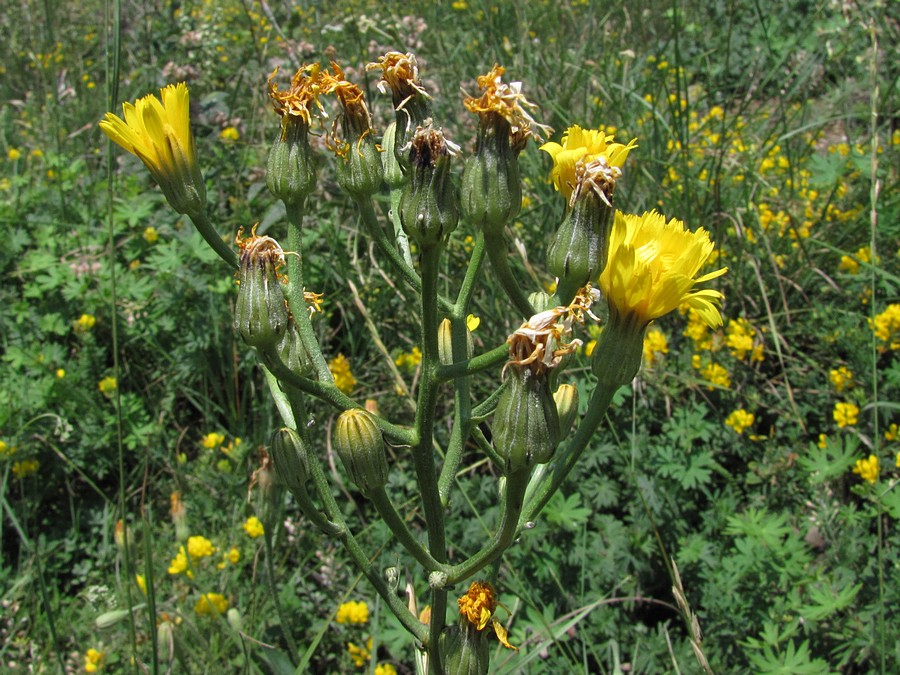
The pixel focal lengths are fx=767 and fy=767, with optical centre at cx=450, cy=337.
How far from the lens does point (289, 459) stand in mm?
1524

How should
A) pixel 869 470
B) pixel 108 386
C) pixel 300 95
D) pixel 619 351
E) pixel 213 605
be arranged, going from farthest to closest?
pixel 108 386, pixel 869 470, pixel 213 605, pixel 300 95, pixel 619 351

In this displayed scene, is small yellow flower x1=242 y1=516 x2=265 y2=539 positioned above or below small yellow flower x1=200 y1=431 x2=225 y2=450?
below

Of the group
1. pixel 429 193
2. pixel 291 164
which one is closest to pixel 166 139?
pixel 291 164

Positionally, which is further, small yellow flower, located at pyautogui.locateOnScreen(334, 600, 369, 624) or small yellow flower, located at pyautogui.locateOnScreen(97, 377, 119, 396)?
small yellow flower, located at pyautogui.locateOnScreen(97, 377, 119, 396)

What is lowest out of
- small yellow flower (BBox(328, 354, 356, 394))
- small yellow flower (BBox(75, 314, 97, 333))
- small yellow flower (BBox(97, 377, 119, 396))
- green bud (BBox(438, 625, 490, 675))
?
small yellow flower (BBox(97, 377, 119, 396))

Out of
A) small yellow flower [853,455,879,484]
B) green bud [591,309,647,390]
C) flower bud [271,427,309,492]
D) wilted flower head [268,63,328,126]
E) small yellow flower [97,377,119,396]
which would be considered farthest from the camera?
small yellow flower [97,377,119,396]

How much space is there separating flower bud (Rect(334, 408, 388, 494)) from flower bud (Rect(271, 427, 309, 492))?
140 mm

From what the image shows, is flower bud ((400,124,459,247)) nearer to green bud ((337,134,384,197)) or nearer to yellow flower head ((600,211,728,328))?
green bud ((337,134,384,197))

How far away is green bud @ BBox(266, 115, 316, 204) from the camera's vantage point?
5.29 ft

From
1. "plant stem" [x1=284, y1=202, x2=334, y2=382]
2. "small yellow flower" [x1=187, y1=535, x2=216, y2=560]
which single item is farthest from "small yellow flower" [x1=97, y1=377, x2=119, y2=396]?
"plant stem" [x1=284, y1=202, x2=334, y2=382]

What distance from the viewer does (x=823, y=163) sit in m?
4.28

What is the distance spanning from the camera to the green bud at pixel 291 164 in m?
1.61

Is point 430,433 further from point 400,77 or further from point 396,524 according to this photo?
point 400,77

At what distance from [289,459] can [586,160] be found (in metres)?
0.83
